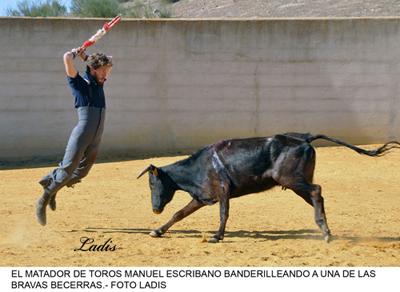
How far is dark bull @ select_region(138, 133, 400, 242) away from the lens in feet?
29.1

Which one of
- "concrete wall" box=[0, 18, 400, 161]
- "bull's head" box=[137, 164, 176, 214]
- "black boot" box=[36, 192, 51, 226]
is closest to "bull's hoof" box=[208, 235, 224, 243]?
"bull's head" box=[137, 164, 176, 214]

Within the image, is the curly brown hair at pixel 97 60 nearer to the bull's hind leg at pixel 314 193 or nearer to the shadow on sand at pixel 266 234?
the shadow on sand at pixel 266 234

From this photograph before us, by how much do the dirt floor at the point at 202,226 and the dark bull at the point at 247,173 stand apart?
0.36 metres

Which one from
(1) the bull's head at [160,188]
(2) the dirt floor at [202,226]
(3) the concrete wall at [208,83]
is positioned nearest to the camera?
(2) the dirt floor at [202,226]

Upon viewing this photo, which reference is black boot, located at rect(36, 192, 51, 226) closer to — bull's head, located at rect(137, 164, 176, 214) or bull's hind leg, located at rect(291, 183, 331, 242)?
bull's head, located at rect(137, 164, 176, 214)

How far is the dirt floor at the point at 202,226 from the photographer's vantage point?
316 inches

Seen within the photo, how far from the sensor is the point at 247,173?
8.98m

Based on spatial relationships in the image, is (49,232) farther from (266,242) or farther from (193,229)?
(266,242)

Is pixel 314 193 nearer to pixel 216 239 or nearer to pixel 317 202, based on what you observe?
pixel 317 202

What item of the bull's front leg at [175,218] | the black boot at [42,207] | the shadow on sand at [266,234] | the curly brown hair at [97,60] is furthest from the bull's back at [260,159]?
the black boot at [42,207]

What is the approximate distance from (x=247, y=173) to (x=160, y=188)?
1.01m

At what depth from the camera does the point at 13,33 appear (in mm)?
16281

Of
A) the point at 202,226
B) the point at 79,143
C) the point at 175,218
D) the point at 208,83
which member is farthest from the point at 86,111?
the point at 208,83

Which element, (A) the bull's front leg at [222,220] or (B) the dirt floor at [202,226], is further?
(A) the bull's front leg at [222,220]
